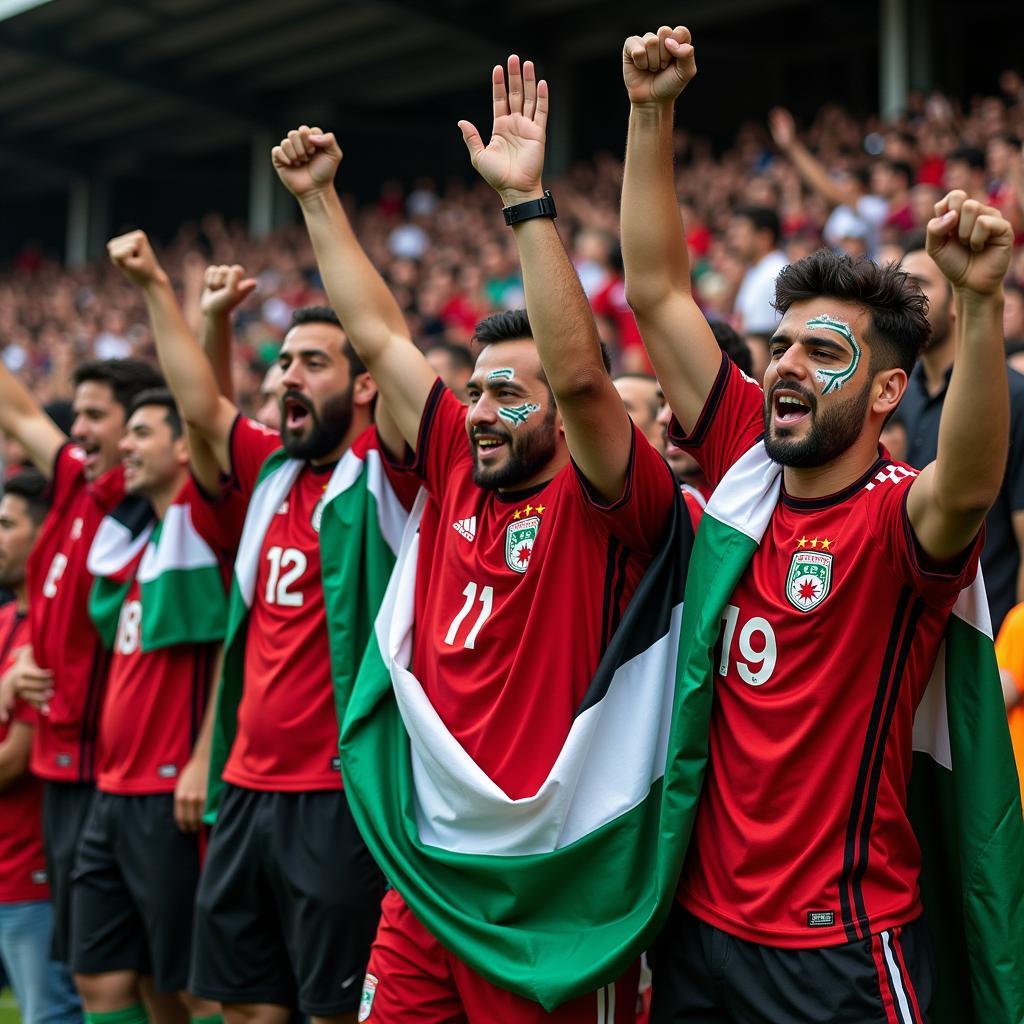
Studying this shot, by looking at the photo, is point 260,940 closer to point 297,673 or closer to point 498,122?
point 297,673

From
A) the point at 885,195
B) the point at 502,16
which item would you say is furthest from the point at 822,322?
the point at 502,16

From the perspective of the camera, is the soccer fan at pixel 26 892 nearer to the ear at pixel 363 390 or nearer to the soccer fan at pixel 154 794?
the soccer fan at pixel 154 794

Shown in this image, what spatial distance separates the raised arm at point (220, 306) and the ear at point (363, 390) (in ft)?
1.65

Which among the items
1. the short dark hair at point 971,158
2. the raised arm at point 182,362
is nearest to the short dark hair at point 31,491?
the raised arm at point 182,362

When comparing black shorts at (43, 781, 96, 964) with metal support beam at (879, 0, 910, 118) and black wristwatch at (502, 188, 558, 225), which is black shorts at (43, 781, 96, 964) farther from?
metal support beam at (879, 0, 910, 118)

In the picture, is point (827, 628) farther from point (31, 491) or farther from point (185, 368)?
point (31, 491)

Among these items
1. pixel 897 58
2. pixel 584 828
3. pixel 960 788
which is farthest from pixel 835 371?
pixel 897 58

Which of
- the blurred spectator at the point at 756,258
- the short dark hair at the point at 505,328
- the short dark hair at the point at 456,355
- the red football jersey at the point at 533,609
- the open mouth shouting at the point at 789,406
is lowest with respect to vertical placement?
the red football jersey at the point at 533,609

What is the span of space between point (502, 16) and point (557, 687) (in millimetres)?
16312

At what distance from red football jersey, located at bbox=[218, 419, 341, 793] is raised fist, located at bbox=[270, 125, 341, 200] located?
85cm

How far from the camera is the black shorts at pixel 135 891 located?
14.7ft

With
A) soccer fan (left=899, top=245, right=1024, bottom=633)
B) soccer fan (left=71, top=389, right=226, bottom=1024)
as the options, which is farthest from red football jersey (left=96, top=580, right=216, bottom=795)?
soccer fan (left=899, top=245, right=1024, bottom=633)

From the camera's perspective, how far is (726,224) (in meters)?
11.5

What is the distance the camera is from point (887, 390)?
297 cm
